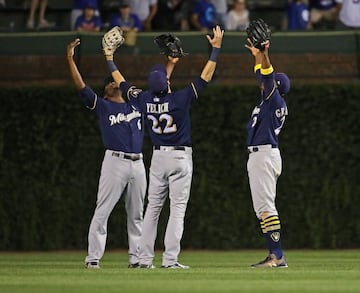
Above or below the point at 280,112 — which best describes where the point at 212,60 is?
above

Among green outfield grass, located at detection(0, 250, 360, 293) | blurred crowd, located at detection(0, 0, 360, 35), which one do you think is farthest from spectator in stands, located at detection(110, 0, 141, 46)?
green outfield grass, located at detection(0, 250, 360, 293)

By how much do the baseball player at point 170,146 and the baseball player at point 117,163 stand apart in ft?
1.77

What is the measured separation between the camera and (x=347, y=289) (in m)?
10.2

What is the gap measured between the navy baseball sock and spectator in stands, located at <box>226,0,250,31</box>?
332 inches

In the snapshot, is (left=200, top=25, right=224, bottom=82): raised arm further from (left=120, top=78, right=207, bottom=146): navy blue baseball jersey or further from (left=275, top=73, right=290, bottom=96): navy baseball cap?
(left=275, top=73, right=290, bottom=96): navy baseball cap

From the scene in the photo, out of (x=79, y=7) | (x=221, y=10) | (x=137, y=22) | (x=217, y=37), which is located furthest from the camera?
(x=221, y=10)

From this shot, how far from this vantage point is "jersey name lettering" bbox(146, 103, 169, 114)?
512 inches

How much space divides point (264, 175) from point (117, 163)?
1.75 meters

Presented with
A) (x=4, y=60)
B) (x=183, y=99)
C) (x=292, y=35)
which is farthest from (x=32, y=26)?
(x=183, y=99)

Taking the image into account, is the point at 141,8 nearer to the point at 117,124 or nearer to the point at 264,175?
the point at 117,124

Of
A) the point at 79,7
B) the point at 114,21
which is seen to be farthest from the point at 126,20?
the point at 79,7

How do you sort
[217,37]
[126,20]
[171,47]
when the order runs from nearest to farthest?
[217,37]
[171,47]
[126,20]

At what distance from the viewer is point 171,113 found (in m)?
13.0

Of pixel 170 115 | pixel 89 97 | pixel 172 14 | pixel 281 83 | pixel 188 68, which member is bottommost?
pixel 170 115
